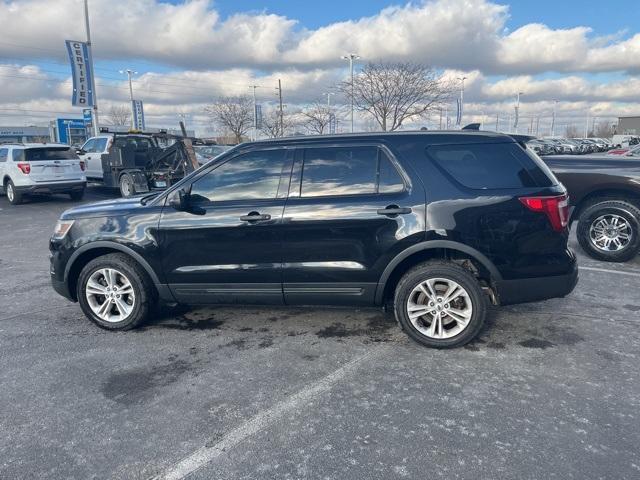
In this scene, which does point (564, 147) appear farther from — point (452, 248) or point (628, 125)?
point (628, 125)

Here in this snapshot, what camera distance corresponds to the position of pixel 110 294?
4.31 m

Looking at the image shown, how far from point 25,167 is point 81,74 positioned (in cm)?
1048

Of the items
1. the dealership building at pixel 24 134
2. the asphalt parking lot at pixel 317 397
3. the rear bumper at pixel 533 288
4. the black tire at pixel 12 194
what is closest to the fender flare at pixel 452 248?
the rear bumper at pixel 533 288

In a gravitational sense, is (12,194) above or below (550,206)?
below

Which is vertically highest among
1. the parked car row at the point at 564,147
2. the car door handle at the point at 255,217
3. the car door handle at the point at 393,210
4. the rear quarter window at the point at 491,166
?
the parked car row at the point at 564,147

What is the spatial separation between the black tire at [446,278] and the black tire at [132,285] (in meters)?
2.27

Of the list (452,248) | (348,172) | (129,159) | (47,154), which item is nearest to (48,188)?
(47,154)

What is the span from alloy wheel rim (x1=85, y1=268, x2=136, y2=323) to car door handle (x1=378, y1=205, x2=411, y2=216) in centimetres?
239

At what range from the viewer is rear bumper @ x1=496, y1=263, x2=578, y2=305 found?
12.2ft

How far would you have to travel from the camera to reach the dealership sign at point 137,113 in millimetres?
40969

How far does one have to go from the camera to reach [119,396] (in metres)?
3.20

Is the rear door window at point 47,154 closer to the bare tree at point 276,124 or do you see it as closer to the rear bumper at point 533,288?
the rear bumper at point 533,288

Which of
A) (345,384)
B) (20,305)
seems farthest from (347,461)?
(20,305)

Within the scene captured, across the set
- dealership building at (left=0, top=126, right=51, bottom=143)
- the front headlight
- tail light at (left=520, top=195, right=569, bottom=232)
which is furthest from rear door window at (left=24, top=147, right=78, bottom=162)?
dealership building at (left=0, top=126, right=51, bottom=143)
